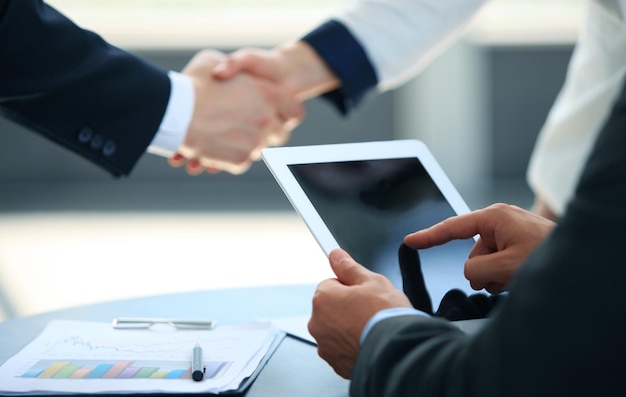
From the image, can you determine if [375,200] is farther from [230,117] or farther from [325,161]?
[230,117]

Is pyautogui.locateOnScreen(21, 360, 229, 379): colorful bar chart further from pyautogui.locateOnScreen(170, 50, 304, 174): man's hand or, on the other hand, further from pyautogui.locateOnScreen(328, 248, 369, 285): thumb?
pyautogui.locateOnScreen(170, 50, 304, 174): man's hand

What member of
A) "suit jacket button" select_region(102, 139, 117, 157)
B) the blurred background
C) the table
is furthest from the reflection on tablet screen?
the blurred background

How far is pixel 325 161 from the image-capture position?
1043 mm

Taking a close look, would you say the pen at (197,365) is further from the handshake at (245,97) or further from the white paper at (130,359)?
the handshake at (245,97)

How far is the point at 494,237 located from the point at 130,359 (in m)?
0.41

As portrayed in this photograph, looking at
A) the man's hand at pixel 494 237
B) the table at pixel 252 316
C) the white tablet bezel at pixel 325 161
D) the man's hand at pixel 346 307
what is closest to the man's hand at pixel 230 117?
the table at pixel 252 316

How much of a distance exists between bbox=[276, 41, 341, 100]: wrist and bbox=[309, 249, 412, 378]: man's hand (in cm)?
106

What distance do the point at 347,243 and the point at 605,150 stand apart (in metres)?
0.45

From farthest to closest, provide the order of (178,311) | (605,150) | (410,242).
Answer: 1. (178,311)
2. (410,242)
3. (605,150)

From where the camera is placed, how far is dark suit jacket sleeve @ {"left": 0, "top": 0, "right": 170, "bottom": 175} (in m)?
1.52

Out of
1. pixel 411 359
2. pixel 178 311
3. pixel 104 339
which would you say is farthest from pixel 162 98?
pixel 411 359

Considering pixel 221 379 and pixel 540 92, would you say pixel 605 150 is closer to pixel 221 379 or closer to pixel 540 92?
pixel 221 379

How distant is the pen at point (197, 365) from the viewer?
86cm

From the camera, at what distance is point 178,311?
1183 millimetres
